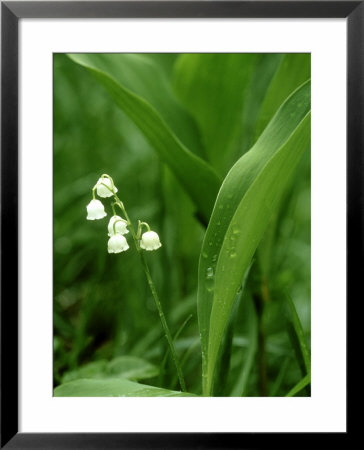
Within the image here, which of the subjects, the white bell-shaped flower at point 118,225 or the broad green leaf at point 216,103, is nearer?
the white bell-shaped flower at point 118,225

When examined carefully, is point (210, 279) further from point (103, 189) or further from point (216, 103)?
point (216, 103)

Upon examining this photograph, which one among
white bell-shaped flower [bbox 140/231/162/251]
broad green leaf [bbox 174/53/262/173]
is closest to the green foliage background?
broad green leaf [bbox 174/53/262/173]

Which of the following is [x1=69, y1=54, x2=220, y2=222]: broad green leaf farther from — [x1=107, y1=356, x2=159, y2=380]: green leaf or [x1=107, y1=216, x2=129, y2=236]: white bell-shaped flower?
[x1=107, y1=356, x2=159, y2=380]: green leaf

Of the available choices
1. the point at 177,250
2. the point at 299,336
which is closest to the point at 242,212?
the point at 299,336

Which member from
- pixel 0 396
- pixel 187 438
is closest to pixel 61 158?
pixel 0 396

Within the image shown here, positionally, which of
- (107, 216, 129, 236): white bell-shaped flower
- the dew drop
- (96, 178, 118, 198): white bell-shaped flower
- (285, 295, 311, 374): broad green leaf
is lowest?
(285, 295, 311, 374): broad green leaf

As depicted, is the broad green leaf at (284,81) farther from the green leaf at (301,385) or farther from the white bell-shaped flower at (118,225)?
the green leaf at (301,385)

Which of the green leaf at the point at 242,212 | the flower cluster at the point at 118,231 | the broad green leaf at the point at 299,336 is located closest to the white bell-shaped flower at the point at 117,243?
the flower cluster at the point at 118,231
